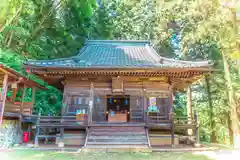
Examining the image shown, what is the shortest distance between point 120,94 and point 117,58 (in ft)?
7.61

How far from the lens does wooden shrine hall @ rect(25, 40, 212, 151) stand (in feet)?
27.4

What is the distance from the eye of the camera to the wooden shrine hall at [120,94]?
27.4ft

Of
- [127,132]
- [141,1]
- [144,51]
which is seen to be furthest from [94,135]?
[141,1]

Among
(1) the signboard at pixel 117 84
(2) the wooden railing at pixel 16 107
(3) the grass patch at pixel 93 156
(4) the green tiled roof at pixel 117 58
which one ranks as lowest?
(3) the grass patch at pixel 93 156

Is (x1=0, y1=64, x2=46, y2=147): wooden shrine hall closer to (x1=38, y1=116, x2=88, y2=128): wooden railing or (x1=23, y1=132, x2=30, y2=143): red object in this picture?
(x1=23, y1=132, x2=30, y2=143): red object

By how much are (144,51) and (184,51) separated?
398 cm

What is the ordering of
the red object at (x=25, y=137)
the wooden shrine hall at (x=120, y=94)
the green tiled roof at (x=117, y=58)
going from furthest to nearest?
the red object at (x=25, y=137), the green tiled roof at (x=117, y=58), the wooden shrine hall at (x=120, y=94)

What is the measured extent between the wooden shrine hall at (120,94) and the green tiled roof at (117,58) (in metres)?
0.04

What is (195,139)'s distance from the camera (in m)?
8.95

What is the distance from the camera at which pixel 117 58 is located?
10938mm

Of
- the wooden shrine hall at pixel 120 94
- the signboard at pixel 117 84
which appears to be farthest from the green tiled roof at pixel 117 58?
the signboard at pixel 117 84

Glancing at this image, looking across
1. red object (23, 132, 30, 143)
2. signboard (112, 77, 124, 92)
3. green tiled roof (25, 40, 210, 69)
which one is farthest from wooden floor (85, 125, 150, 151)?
red object (23, 132, 30, 143)

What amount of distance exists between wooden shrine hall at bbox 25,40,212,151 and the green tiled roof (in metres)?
0.04

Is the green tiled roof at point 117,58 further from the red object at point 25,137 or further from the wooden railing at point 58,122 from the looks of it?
the red object at point 25,137
